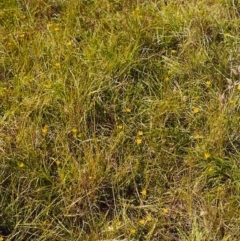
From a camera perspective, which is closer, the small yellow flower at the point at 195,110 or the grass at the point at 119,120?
the grass at the point at 119,120

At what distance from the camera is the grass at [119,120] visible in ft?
7.58

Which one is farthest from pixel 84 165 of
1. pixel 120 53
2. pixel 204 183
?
pixel 120 53

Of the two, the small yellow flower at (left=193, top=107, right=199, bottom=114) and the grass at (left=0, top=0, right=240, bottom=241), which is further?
the small yellow flower at (left=193, top=107, right=199, bottom=114)

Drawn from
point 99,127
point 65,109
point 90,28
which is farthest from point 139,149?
point 90,28

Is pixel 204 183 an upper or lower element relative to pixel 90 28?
lower

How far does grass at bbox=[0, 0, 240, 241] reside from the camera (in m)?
2.31

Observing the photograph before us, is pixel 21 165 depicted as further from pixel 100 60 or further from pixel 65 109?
pixel 100 60

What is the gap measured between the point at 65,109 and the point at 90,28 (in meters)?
0.72

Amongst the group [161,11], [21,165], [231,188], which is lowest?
[231,188]

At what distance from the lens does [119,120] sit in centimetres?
267

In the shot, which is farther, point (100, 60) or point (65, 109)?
point (100, 60)

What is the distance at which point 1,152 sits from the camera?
2473mm

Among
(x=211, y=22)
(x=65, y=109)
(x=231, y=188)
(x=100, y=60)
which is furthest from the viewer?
(x=211, y=22)

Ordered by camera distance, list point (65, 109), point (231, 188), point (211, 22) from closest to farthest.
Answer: point (231, 188) → point (65, 109) → point (211, 22)
